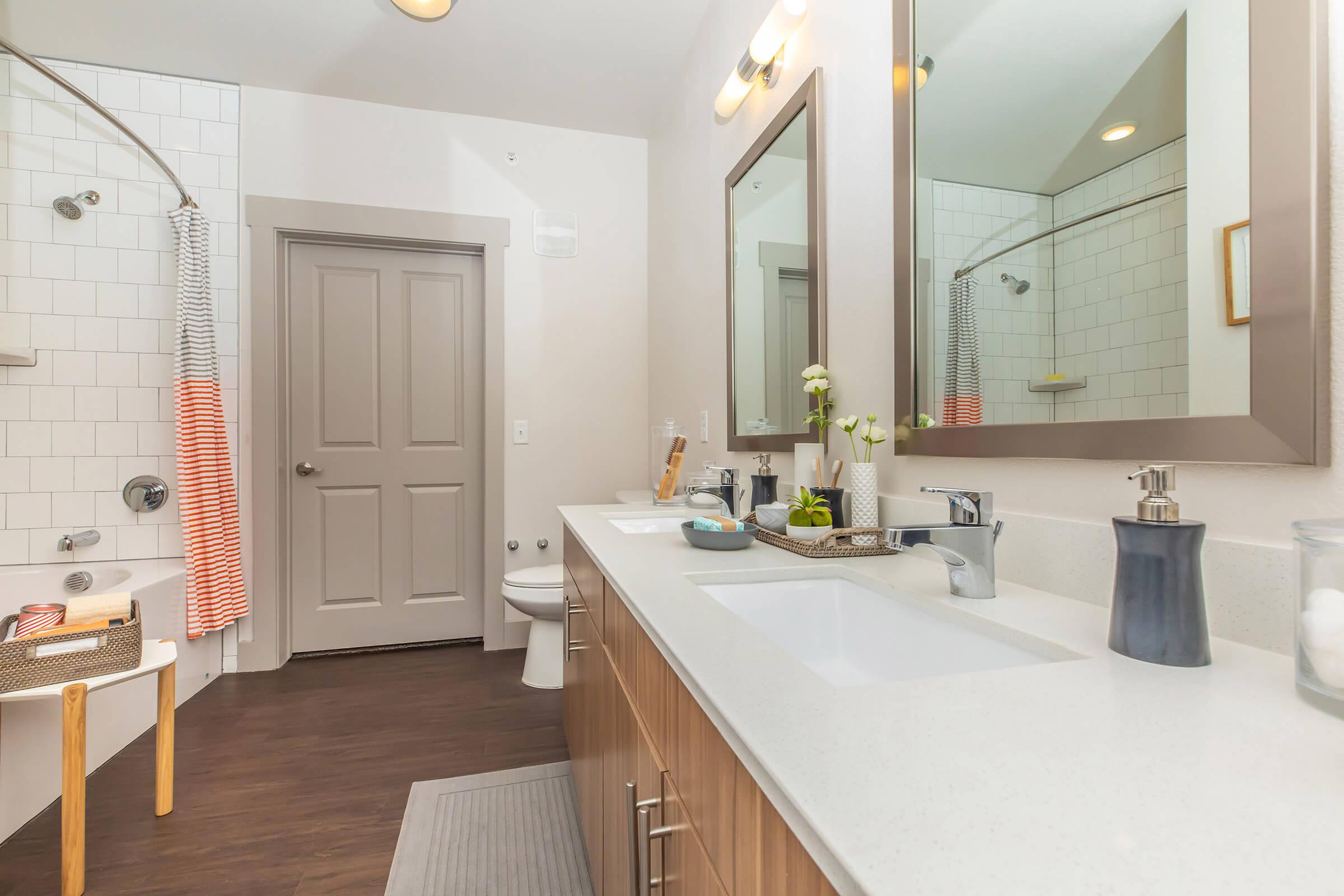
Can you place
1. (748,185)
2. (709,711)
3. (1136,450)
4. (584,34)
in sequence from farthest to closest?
(584,34)
(748,185)
(1136,450)
(709,711)

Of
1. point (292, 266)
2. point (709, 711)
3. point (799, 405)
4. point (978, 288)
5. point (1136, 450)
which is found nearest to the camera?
point (709, 711)

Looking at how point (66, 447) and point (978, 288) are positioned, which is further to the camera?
point (66, 447)

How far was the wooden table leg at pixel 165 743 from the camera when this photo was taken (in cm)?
161

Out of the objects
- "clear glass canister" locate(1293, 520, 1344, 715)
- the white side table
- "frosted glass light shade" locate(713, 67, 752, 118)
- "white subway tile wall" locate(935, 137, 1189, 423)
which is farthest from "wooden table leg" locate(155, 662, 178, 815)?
"frosted glass light shade" locate(713, 67, 752, 118)

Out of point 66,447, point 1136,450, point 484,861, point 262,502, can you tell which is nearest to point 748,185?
point 1136,450

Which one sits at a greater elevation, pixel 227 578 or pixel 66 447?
pixel 66 447

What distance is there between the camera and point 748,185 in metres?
1.93

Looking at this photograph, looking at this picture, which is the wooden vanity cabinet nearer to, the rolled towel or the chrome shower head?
the rolled towel

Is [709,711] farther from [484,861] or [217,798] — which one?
[217,798]

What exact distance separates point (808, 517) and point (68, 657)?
172 centimetres

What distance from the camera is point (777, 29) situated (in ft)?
5.38

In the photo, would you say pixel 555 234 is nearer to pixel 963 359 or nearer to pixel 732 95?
pixel 732 95

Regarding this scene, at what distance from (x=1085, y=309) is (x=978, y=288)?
0.22 metres

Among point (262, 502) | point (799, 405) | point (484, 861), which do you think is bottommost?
point (484, 861)
